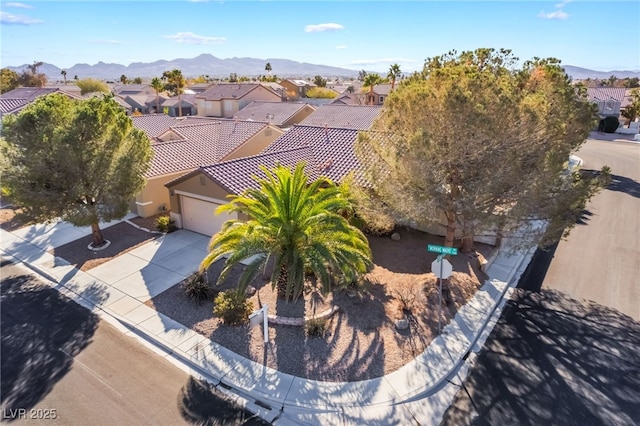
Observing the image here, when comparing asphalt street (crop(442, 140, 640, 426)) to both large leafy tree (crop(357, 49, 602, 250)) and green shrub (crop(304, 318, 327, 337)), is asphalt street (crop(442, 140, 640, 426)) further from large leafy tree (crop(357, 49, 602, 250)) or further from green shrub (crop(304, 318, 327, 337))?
green shrub (crop(304, 318, 327, 337))

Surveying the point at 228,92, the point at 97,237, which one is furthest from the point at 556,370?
the point at 228,92

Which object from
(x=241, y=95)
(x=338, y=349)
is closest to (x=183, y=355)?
(x=338, y=349)

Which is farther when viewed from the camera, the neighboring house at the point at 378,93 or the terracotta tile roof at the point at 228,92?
the neighboring house at the point at 378,93

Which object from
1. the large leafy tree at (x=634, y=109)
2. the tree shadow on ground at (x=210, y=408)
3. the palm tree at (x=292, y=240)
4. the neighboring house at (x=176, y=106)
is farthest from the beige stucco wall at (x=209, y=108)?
the large leafy tree at (x=634, y=109)

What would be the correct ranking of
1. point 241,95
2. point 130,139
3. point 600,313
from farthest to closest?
point 241,95
point 130,139
point 600,313

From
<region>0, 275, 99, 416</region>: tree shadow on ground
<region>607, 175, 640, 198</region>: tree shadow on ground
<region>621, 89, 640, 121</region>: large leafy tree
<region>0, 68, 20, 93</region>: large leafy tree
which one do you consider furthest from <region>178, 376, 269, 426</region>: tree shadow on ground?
<region>0, 68, 20, 93</region>: large leafy tree

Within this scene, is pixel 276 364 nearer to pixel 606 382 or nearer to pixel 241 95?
pixel 606 382

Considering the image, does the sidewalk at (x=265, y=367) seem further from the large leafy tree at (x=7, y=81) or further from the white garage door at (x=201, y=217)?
the large leafy tree at (x=7, y=81)
